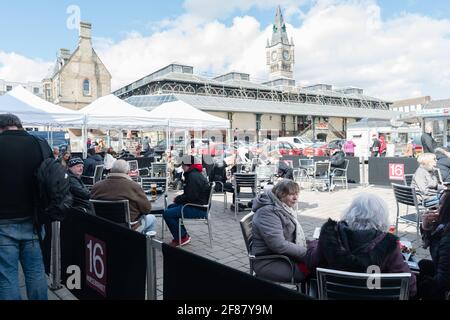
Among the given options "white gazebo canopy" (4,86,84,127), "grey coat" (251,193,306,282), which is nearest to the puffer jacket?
"grey coat" (251,193,306,282)

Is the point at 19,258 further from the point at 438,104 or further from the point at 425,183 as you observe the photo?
the point at 438,104

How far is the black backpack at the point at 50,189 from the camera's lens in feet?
9.19

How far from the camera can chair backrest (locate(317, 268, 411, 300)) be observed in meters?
2.04

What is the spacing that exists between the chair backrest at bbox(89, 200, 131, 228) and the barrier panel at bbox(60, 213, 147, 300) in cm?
62

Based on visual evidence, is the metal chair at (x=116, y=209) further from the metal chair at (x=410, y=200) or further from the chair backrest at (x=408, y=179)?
the chair backrest at (x=408, y=179)

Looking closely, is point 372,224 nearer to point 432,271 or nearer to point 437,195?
point 432,271

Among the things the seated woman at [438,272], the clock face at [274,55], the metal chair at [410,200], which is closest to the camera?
the seated woman at [438,272]

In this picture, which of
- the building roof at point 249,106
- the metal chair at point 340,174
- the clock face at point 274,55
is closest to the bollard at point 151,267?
the metal chair at point 340,174

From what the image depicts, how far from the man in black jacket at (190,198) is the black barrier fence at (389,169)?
27.4 ft

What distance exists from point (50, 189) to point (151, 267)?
1.12 m

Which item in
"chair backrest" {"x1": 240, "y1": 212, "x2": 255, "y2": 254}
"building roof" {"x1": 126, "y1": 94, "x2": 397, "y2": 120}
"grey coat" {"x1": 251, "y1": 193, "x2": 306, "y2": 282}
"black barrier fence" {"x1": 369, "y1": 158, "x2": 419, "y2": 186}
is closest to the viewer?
"grey coat" {"x1": 251, "y1": 193, "x2": 306, "y2": 282}

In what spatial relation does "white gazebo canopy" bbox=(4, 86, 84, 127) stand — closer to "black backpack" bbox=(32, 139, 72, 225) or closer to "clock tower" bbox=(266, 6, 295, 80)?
"black backpack" bbox=(32, 139, 72, 225)

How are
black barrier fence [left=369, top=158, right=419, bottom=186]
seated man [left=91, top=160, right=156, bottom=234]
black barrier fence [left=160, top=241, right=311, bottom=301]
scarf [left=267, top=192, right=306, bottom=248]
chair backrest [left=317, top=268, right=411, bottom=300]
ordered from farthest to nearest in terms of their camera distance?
1. black barrier fence [left=369, top=158, right=419, bottom=186]
2. seated man [left=91, top=160, right=156, bottom=234]
3. scarf [left=267, top=192, right=306, bottom=248]
4. chair backrest [left=317, top=268, right=411, bottom=300]
5. black barrier fence [left=160, top=241, right=311, bottom=301]

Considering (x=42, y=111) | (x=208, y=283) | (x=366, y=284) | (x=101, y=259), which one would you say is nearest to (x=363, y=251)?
(x=366, y=284)
